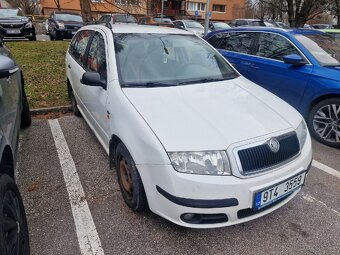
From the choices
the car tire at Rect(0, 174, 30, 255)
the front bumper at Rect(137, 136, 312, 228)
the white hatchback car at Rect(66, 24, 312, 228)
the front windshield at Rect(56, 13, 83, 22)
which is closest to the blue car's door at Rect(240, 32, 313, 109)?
the white hatchback car at Rect(66, 24, 312, 228)

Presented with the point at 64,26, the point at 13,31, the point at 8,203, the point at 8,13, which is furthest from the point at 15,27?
the point at 8,203

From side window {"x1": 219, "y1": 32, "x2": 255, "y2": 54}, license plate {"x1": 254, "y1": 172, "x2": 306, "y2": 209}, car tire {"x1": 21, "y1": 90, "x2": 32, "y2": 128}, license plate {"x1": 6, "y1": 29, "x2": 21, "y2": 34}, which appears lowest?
car tire {"x1": 21, "y1": 90, "x2": 32, "y2": 128}

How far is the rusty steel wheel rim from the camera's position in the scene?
261 centimetres

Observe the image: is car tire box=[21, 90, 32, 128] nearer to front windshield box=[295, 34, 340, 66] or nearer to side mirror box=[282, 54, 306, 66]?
side mirror box=[282, 54, 306, 66]

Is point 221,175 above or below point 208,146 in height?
below

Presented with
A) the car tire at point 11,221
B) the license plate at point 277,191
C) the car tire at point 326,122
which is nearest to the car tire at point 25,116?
the car tire at point 11,221

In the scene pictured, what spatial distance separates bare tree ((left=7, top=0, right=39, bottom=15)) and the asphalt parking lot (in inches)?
1420

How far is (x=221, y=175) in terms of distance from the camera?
2094 millimetres

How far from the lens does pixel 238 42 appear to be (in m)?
5.65

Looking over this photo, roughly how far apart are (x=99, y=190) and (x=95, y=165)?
1.78 feet

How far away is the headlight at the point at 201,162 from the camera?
82.4 inches

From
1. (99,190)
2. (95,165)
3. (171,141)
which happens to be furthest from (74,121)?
(171,141)

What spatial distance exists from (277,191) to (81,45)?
3438 mm

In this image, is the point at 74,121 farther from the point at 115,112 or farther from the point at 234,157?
the point at 234,157
